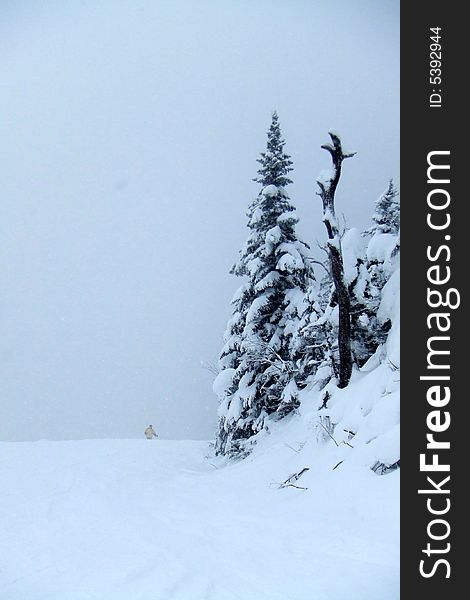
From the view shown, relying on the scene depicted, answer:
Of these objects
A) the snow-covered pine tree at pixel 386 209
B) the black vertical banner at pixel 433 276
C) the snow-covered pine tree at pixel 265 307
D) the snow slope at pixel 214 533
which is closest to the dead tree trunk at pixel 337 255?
the snow slope at pixel 214 533

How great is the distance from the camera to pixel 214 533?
8477 millimetres

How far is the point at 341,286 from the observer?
12664 mm

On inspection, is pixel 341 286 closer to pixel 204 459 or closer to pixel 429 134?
pixel 429 134

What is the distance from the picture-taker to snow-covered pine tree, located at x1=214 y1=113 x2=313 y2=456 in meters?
16.7

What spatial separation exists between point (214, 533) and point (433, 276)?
6.03m

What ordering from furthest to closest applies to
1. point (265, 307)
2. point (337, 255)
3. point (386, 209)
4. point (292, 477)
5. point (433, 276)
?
1. point (265, 307)
2. point (386, 209)
3. point (337, 255)
4. point (292, 477)
5. point (433, 276)

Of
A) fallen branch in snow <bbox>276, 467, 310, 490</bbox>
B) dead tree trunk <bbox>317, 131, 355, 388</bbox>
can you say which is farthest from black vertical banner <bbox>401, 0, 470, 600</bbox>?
dead tree trunk <bbox>317, 131, 355, 388</bbox>

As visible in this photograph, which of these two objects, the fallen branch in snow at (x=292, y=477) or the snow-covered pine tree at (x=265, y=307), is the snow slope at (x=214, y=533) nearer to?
the fallen branch in snow at (x=292, y=477)

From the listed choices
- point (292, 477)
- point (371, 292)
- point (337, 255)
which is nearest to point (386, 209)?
point (371, 292)

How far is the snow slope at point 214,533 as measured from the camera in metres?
5.86

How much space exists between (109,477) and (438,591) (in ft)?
41.0

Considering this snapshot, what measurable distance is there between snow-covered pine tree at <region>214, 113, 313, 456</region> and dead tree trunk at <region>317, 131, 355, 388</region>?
333 cm

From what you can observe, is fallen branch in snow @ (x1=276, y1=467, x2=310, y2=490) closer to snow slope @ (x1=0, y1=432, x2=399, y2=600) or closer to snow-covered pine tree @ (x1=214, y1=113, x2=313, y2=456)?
snow slope @ (x1=0, y1=432, x2=399, y2=600)

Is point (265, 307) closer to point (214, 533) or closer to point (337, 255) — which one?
point (337, 255)
